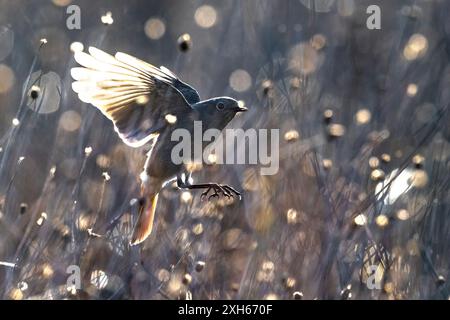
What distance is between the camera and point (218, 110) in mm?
3559

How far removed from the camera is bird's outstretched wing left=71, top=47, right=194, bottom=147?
3500mm

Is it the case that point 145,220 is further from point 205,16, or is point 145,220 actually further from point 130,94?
point 205,16

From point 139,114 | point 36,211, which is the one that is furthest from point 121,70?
point 36,211

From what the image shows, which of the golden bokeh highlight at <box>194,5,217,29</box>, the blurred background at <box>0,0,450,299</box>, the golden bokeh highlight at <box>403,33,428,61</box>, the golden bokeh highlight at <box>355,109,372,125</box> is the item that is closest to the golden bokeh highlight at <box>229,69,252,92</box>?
the blurred background at <box>0,0,450,299</box>

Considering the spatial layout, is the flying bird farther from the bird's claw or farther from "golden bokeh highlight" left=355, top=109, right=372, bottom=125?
"golden bokeh highlight" left=355, top=109, right=372, bottom=125

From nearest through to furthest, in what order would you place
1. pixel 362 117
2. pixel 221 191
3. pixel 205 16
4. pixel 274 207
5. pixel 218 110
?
pixel 221 191 < pixel 218 110 < pixel 274 207 < pixel 362 117 < pixel 205 16

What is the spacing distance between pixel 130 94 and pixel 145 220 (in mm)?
475

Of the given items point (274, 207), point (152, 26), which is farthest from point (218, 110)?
point (152, 26)

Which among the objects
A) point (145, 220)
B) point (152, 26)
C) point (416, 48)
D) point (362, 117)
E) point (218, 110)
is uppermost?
point (152, 26)

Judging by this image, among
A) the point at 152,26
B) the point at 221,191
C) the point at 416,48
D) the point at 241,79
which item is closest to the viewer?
the point at 221,191

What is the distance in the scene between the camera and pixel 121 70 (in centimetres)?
357

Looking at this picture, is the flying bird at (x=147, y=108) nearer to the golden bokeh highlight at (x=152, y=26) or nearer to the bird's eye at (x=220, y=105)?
the bird's eye at (x=220, y=105)

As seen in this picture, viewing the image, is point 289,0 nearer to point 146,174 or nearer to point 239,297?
point 146,174

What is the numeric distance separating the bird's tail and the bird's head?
1.19ft
